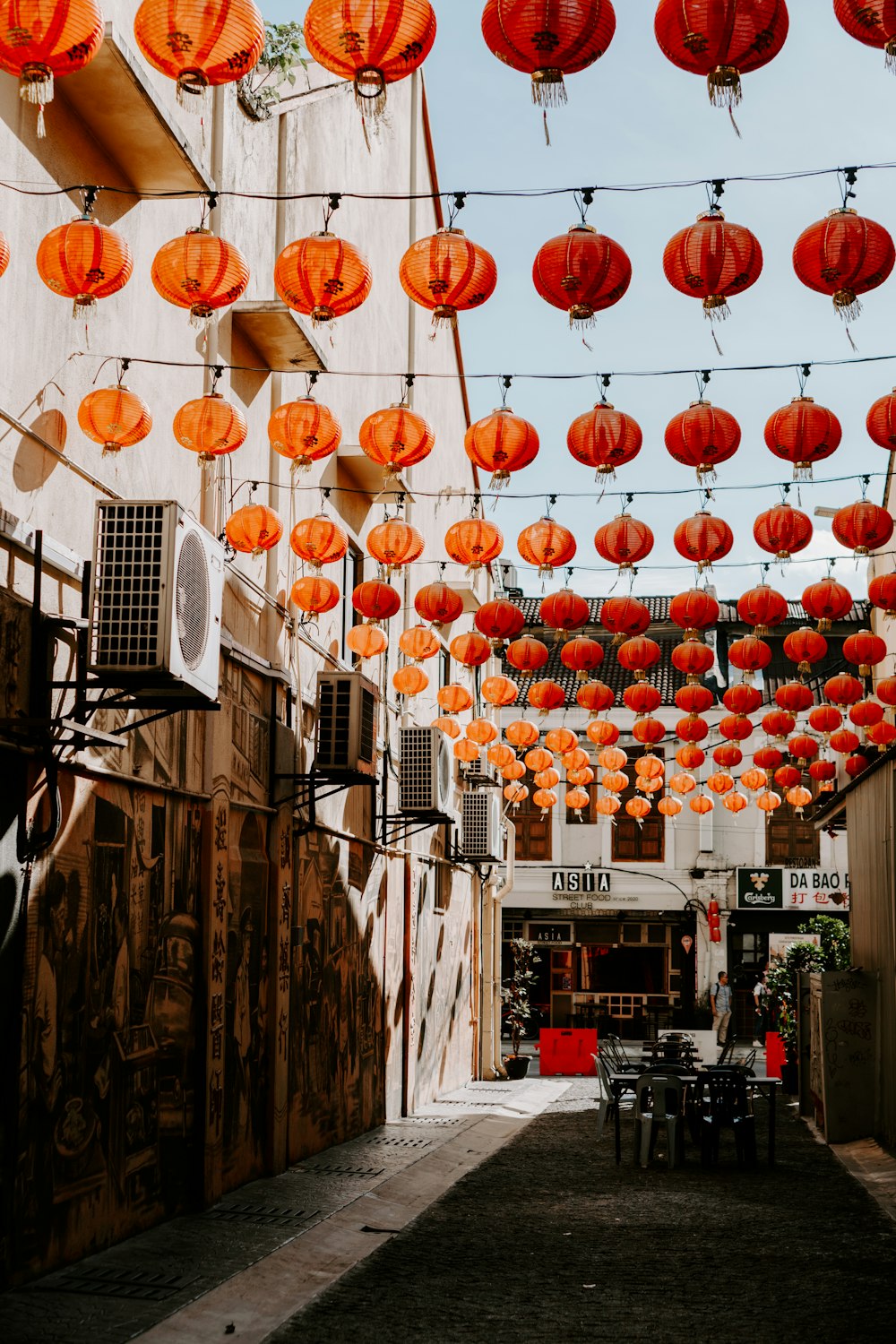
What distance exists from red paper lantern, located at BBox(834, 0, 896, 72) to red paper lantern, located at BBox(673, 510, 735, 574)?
7.00 metres

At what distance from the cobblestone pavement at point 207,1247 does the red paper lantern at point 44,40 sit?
5.66 meters

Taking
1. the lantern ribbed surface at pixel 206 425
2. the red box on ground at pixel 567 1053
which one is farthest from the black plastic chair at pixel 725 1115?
the red box on ground at pixel 567 1053

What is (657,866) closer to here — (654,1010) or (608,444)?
(654,1010)

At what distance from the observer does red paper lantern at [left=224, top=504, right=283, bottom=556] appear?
10.6 meters

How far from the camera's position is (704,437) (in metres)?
10.3

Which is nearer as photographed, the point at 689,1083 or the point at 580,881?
Result: the point at 689,1083

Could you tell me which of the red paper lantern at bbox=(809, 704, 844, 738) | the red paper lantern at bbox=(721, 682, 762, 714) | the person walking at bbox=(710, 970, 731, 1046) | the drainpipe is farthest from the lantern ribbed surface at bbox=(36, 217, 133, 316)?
the person walking at bbox=(710, 970, 731, 1046)

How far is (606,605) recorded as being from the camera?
14.7 metres

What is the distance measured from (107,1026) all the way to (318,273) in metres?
4.82

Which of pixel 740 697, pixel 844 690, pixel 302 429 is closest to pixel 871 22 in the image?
pixel 302 429

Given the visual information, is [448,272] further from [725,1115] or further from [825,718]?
[825,718]

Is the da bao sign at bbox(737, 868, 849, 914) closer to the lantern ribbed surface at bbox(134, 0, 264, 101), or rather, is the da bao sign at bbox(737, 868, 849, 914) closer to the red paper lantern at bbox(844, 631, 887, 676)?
the red paper lantern at bbox(844, 631, 887, 676)

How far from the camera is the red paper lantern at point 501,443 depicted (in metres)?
10.7

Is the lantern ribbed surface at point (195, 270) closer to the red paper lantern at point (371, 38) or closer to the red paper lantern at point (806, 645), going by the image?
the red paper lantern at point (371, 38)
